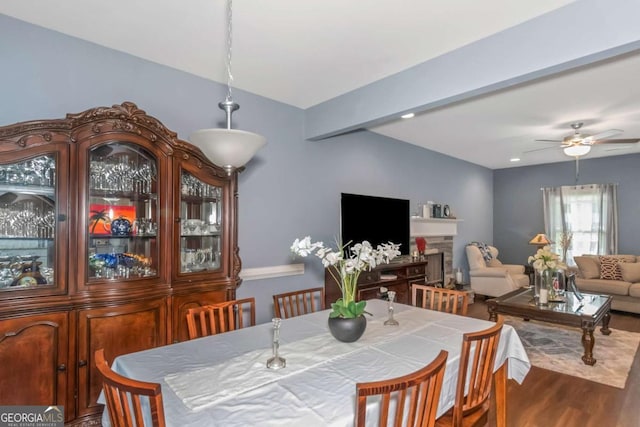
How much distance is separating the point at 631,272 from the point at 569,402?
3.94m

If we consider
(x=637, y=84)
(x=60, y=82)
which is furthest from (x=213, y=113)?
(x=637, y=84)

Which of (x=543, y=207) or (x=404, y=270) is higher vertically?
(x=543, y=207)

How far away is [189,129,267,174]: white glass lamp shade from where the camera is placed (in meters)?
1.60

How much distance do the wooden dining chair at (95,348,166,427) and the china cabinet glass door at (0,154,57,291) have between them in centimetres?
142

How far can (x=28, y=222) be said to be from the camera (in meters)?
2.18

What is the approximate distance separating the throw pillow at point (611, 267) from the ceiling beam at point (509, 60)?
5050 mm

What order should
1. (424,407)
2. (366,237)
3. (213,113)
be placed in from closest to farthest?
(424,407), (213,113), (366,237)

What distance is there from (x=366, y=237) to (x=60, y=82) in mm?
3363

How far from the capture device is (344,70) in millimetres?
2963

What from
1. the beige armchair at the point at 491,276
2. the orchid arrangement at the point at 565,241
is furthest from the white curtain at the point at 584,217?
the beige armchair at the point at 491,276

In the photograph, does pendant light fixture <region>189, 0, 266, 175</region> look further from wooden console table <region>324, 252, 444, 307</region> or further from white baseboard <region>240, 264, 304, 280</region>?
wooden console table <region>324, 252, 444, 307</region>

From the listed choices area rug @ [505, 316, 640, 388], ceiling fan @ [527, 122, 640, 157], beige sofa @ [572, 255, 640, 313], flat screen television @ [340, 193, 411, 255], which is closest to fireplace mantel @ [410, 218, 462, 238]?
flat screen television @ [340, 193, 411, 255]

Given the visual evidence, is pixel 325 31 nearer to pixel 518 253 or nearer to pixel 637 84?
pixel 637 84

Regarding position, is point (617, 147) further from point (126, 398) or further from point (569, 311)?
point (126, 398)
